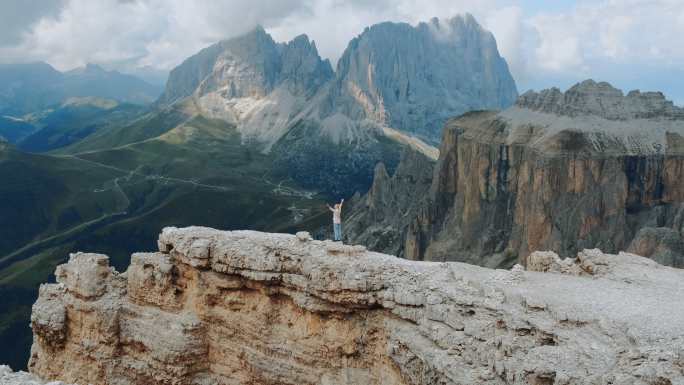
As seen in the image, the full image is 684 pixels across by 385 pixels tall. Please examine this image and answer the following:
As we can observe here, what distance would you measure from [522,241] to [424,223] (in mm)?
19134

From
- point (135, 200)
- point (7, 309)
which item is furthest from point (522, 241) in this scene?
point (135, 200)

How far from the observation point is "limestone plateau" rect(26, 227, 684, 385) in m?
17.2

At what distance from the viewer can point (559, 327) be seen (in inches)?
704

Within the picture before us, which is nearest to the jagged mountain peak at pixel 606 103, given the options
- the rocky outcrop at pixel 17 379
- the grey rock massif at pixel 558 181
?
the grey rock massif at pixel 558 181

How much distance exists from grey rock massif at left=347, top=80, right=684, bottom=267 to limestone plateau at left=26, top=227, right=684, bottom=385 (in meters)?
30.0

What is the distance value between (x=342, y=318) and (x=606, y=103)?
212ft

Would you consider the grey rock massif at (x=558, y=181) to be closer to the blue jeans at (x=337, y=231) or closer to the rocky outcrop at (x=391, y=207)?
the rocky outcrop at (x=391, y=207)

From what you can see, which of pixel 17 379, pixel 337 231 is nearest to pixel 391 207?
pixel 337 231

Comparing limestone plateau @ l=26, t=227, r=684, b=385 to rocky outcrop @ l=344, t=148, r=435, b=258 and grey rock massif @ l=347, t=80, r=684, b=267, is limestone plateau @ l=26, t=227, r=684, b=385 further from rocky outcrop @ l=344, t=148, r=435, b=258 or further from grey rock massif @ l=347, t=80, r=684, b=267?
rocky outcrop @ l=344, t=148, r=435, b=258

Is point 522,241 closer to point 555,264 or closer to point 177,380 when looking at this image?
point 555,264

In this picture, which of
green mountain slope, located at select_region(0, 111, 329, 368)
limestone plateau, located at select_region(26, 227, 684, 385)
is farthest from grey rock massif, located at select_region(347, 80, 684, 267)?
green mountain slope, located at select_region(0, 111, 329, 368)

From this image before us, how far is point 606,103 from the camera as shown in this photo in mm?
73812

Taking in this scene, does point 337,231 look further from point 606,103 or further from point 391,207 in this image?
point 391,207

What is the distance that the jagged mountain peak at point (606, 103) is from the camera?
70438 millimetres
